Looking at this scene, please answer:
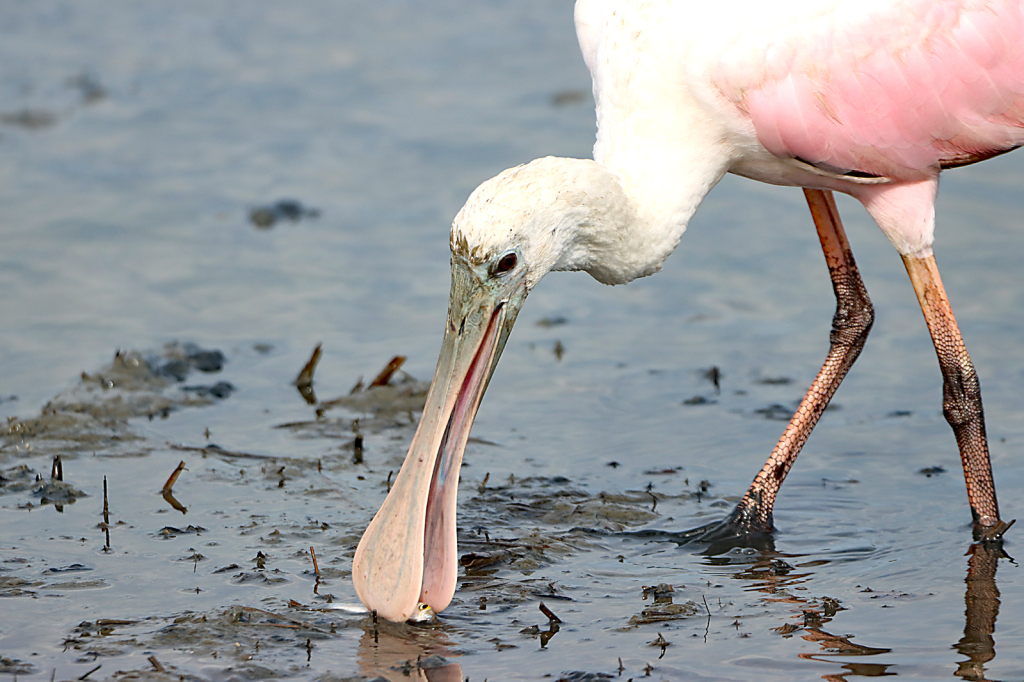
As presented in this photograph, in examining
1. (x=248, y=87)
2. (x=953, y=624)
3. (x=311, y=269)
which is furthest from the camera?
(x=248, y=87)

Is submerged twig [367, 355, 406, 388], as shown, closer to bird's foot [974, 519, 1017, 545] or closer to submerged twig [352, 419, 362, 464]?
submerged twig [352, 419, 362, 464]

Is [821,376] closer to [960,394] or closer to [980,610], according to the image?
[960,394]

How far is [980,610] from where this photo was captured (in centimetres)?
628

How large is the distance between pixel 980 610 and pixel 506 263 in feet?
8.27

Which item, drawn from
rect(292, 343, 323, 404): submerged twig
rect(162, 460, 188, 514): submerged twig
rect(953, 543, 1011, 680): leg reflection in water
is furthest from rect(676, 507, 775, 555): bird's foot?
rect(292, 343, 323, 404): submerged twig

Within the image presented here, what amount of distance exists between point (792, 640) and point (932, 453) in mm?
2613

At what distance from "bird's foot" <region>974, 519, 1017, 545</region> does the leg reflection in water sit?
53 millimetres

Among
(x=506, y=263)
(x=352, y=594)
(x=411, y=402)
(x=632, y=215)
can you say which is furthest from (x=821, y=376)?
(x=352, y=594)

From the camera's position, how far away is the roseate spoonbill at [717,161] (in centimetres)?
598

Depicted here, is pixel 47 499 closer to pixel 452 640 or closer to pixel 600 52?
pixel 452 640

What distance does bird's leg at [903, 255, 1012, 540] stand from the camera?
286 inches

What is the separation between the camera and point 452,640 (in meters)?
5.83

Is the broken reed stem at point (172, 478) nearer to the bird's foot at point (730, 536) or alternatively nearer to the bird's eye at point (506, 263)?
the bird's eye at point (506, 263)

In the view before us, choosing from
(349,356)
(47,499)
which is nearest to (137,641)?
(47,499)
